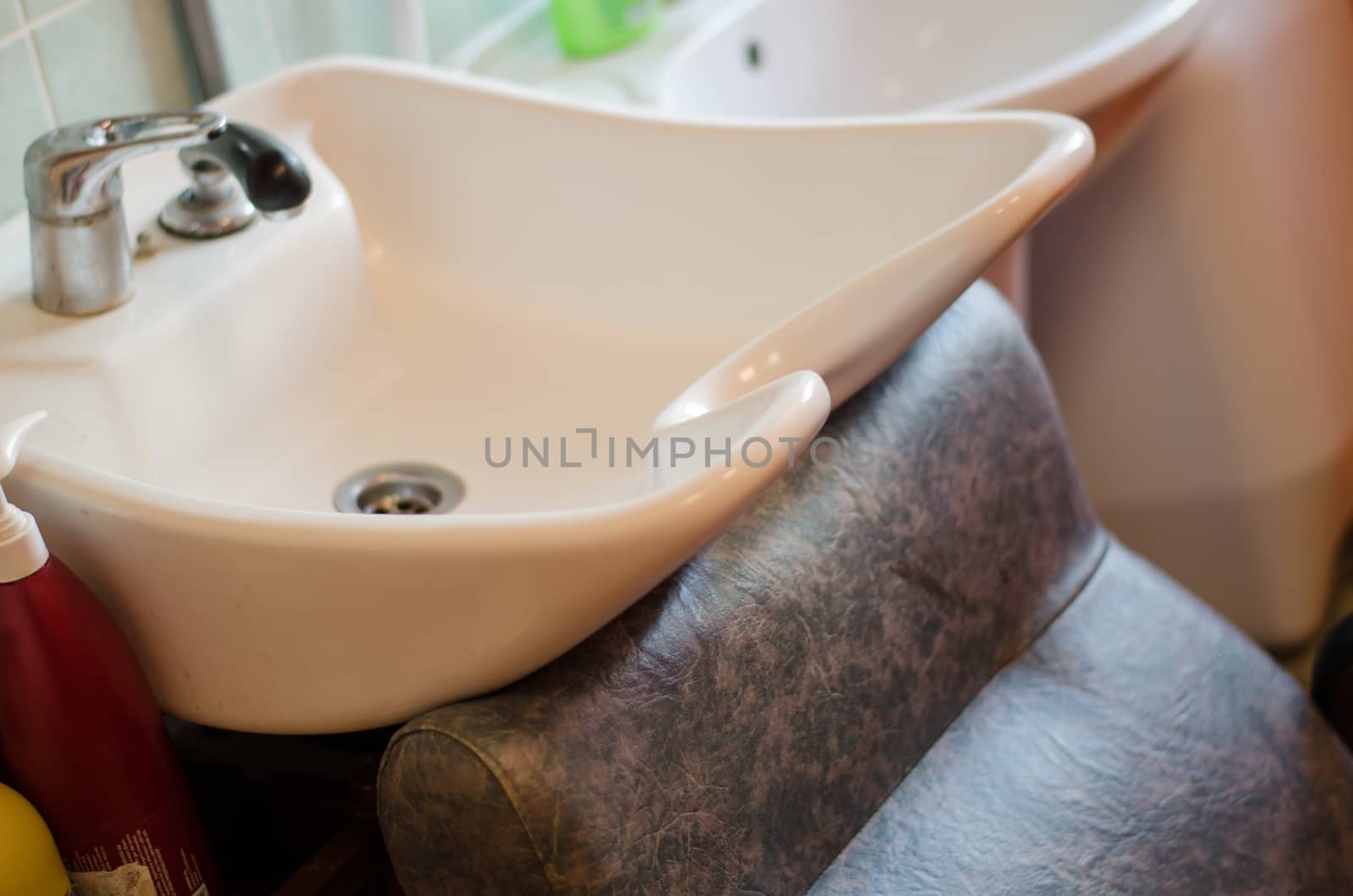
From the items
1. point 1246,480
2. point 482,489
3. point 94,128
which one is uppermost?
point 94,128

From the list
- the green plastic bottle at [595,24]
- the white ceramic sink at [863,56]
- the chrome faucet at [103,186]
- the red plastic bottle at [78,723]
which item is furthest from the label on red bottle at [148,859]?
the green plastic bottle at [595,24]

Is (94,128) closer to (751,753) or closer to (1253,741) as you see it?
(751,753)

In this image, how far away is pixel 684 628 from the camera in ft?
2.27

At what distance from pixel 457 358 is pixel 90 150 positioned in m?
0.28

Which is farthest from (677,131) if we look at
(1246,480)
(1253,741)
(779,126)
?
(1246,480)

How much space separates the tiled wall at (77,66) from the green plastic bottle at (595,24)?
43 centimetres

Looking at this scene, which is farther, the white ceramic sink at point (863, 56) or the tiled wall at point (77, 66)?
the white ceramic sink at point (863, 56)

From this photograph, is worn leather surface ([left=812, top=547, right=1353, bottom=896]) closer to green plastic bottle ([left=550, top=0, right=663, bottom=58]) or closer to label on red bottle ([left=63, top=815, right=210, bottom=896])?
label on red bottle ([left=63, top=815, right=210, bottom=896])

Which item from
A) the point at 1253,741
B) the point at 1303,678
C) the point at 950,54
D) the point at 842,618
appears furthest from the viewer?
the point at 1303,678

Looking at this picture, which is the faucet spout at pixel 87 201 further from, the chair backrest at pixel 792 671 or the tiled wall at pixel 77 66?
the chair backrest at pixel 792 671

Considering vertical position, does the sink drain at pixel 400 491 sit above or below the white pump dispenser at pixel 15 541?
below

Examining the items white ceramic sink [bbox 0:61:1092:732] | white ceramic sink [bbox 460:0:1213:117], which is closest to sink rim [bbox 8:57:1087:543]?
white ceramic sink [bbox 0:61:1092:732]

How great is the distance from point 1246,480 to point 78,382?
127cm

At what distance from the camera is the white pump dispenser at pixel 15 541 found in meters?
0.56
